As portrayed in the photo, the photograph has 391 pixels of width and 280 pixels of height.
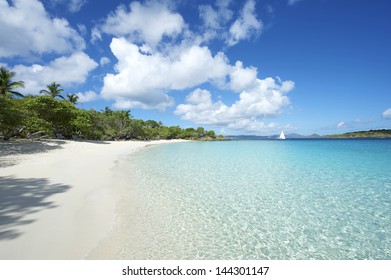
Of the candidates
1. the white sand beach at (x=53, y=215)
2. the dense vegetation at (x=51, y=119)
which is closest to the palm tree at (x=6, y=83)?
the dense vegetation at (x=51, y=119)

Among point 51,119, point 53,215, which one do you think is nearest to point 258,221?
point 53,215

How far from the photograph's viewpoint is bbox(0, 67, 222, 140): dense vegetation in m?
22.2

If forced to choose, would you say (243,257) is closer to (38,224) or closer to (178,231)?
(178,231)

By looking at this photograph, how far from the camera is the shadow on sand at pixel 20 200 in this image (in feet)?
16.7

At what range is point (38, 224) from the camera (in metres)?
5.32

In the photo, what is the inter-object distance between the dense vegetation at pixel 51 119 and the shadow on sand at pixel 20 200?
1489 cm

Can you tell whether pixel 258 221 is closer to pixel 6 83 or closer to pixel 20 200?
pixel 20 200

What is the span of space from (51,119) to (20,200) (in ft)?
118

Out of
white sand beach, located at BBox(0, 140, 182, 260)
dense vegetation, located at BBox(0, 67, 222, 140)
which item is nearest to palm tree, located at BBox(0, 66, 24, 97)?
dense vegetation, located at BBox(0, 67, 222, 140)

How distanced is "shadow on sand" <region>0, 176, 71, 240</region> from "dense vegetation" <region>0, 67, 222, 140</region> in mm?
14892

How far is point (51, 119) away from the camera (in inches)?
1433

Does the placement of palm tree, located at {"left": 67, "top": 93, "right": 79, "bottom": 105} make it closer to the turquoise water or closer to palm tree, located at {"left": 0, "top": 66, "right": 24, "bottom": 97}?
palm tree, located at {"left": 0, "top": 66, "right": 24, "bottom": 97}
